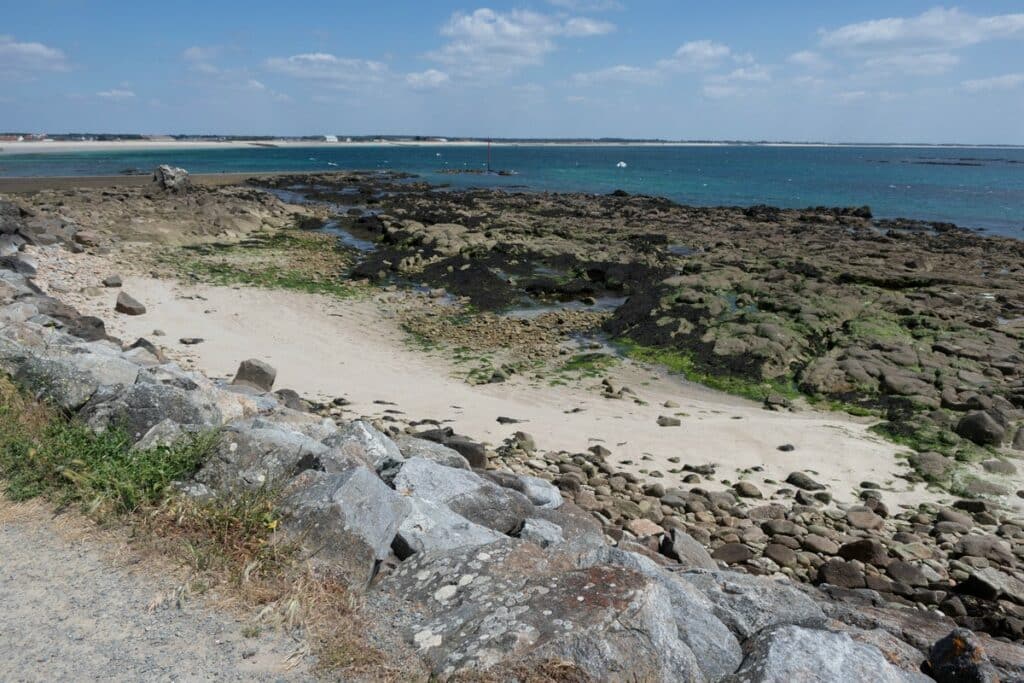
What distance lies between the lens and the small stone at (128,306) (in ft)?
54.1

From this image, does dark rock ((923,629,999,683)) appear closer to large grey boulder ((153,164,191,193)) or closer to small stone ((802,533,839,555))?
small stone ((802,533,839,555))

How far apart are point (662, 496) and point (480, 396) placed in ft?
16.1

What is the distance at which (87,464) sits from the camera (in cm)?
519

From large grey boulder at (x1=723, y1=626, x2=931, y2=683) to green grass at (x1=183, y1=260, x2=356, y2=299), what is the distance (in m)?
18.3

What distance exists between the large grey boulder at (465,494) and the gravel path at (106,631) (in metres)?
2.07

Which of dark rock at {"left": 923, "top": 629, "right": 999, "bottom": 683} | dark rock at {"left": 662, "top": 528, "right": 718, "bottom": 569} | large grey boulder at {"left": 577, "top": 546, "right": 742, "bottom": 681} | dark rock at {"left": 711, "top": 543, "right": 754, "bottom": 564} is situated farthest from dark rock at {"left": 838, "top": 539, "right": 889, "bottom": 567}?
large grey boulder at {"left": 577, "top": 546, "right": 742, "bottom": 681}

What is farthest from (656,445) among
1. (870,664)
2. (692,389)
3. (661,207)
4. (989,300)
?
(661,207)

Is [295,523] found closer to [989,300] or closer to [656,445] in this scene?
[656,445]

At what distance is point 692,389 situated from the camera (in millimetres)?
14852

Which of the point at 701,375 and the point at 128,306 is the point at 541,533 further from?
the point at 128,306

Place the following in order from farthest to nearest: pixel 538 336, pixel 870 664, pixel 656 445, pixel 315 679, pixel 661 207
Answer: pixel 661 207, pixel 538 336, pixel 656 445, pixel 870 664, pixel 315 679

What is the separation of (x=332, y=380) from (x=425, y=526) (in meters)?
8.86

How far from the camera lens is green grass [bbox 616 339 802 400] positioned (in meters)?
14.6

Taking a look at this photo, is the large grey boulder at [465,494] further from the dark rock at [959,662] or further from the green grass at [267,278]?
the green grass at [267,278]
